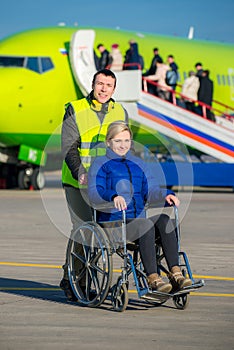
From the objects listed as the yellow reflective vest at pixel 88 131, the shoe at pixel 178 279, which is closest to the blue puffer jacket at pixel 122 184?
the yellow reflective vest at pixel 88 131

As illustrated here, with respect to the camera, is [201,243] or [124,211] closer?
[124,211]

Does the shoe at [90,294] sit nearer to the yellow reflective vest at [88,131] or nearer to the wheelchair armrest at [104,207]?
the wheelchair armrest at [104,207]

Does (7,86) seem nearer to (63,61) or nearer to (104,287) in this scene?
(63,61)

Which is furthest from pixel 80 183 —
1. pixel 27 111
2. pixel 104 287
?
pixel 27 111

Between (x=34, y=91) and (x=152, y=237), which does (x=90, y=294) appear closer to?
(x=152, y=237)

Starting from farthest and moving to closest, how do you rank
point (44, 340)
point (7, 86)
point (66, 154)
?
point (7, 86) → point (66, 154) → point (44, 340)

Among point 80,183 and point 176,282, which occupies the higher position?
point 80,183

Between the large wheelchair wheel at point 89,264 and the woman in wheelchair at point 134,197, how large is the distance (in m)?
0.19

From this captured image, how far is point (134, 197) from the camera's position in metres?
7.99

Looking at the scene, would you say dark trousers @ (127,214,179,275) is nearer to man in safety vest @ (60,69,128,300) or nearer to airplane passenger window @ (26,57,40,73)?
man in safety vest @ (60,69,128,300)

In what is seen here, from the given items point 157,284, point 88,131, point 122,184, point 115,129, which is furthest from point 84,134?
point 157,284

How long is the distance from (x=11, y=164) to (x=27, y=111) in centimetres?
244

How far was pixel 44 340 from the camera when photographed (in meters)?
6.60

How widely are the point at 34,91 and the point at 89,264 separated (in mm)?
16170
